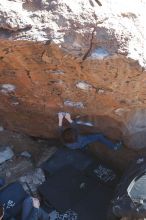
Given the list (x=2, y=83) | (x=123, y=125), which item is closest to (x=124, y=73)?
(x=123, y=125)

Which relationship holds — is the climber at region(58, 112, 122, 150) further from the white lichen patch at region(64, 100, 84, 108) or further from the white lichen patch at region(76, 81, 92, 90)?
the white lichen patch at region(76, 81, 92, 90)

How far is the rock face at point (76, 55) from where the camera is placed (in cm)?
196

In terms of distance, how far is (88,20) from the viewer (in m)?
1.99

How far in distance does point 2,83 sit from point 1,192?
64 centimetres

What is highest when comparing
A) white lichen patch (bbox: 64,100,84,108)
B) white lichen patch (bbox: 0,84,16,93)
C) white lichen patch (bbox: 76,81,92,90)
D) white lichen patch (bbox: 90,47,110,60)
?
white lichen patch (bbox: 90,47,110,60)

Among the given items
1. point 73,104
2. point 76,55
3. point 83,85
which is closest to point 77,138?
point 73,104

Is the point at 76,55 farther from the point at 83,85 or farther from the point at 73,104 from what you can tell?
the point at 73,104

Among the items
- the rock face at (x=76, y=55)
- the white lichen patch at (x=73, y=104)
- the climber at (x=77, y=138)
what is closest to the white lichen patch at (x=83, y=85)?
the rock face at (x=76, y=55)

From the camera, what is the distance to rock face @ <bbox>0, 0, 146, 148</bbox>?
196 centimetres

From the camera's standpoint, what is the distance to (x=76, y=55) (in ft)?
6.59

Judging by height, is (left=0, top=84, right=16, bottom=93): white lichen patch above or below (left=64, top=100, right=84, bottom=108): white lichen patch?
above

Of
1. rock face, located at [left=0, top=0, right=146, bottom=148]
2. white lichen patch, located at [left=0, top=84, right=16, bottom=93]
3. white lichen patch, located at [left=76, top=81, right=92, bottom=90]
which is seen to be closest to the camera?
rock face, located at [left=0, top=0, right=146, bottom=148]

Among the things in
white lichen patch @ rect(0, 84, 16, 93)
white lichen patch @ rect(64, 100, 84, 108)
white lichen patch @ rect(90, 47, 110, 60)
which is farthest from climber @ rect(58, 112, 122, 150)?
white lichen patch @ rect(90, 47, 110, 60)

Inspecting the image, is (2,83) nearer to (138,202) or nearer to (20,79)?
(20,79)
